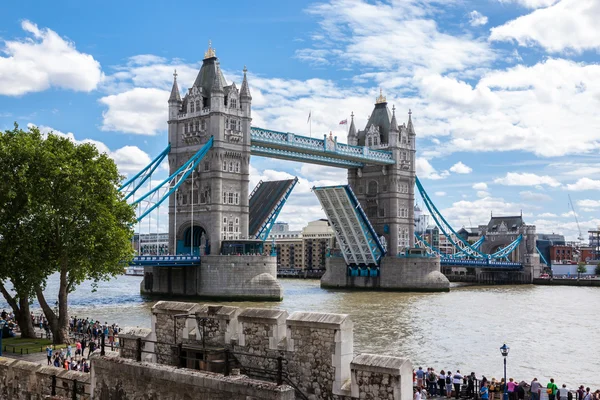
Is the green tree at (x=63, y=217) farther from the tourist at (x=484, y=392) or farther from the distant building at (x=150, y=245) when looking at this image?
the tourist at (x=484, y=392)

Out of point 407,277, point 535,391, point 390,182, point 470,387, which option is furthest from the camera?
point 390,182

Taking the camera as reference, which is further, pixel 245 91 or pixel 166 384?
pixel 245 91

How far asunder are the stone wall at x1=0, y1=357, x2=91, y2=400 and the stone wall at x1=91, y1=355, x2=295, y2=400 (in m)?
0.88

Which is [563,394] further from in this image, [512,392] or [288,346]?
[288,346]

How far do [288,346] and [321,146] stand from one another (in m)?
69.4

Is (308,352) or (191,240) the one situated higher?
(191,240)

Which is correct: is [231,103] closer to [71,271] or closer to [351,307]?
[351,307]

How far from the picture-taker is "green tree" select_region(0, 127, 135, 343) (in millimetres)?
26016

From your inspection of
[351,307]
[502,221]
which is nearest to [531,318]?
[351,307]

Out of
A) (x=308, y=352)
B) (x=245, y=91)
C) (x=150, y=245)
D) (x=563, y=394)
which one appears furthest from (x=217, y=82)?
(x=150, y=245)

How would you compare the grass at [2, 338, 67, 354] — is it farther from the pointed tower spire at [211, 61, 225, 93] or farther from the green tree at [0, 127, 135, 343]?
the pointed tower spire at [211, 61, 225, 93]

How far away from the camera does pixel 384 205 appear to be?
92688mm

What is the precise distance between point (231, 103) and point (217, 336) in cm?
5811

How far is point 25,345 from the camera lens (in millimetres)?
25766
